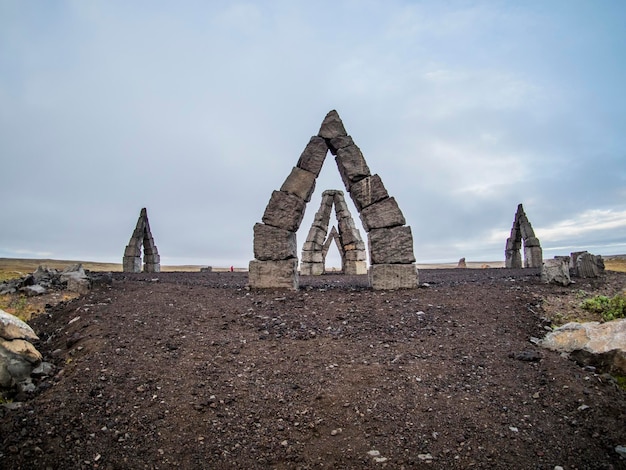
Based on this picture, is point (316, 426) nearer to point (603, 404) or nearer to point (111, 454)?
point (111, 454)

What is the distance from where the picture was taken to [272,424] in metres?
4.41

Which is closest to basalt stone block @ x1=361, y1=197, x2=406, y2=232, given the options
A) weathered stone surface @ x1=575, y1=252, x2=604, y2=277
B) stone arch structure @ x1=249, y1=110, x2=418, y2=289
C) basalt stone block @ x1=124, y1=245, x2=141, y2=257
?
stone arch structure @ x1=249, y1=110, x2=418, y2=289

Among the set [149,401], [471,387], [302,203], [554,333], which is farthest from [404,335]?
[302,203]

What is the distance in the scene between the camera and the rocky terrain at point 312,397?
393 cm

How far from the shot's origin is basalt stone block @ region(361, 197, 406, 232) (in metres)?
10.4

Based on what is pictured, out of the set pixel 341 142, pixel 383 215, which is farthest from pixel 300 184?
pixel 383 215

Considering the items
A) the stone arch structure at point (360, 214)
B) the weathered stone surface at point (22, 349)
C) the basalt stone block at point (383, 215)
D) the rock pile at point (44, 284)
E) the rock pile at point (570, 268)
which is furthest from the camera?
the rock pile at point (570, 268)

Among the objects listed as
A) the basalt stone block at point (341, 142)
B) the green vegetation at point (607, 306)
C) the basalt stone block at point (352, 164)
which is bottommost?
the green vegetation at point (607, 306)

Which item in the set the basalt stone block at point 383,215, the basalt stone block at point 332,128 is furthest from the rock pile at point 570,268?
the basalt stone block at point 332,128

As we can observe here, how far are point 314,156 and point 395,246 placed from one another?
343cm

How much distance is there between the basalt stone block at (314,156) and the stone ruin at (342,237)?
1077 centimetres

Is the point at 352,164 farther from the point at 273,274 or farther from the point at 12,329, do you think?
the point at 12,329

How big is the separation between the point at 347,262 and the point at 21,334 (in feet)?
56.0

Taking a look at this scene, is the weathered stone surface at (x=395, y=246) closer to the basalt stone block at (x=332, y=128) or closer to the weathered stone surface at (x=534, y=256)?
the basalt stone block at (x=332, y=128)
